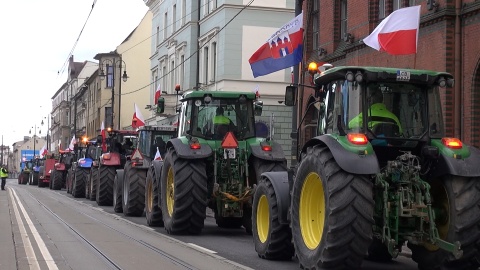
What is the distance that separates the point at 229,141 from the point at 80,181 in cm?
1968

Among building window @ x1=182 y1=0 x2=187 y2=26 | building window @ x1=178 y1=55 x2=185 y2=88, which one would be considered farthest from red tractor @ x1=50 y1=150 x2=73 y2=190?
building window @ x1=182 y1=0 x2=187 y2=26

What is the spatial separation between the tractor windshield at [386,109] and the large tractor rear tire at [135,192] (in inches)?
434

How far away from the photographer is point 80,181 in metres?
33.2

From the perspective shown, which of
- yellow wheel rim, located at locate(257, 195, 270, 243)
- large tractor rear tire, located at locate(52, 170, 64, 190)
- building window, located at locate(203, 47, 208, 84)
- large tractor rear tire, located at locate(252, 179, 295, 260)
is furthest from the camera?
large tractor rear tire, located at locate(52, 170, 64, 190)

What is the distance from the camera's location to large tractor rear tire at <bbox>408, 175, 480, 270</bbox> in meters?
8.88

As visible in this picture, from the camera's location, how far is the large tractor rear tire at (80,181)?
109 feet

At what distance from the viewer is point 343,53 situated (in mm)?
24391

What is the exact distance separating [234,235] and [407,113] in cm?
659

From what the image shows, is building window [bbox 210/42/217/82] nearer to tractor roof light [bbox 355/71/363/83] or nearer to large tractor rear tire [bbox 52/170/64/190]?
large tractor rear tire [bbox 52/170/64/190]

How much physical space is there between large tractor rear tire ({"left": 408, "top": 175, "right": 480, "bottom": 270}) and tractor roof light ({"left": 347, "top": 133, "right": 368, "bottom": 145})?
1.12 m

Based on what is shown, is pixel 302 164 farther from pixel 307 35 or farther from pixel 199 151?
pixel 307 35

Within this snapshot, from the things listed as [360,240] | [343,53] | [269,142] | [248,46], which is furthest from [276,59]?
[248,46]

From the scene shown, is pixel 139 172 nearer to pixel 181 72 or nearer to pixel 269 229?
pixel 269 229

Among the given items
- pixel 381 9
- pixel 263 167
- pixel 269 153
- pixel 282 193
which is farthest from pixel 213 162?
pixel 381 9
